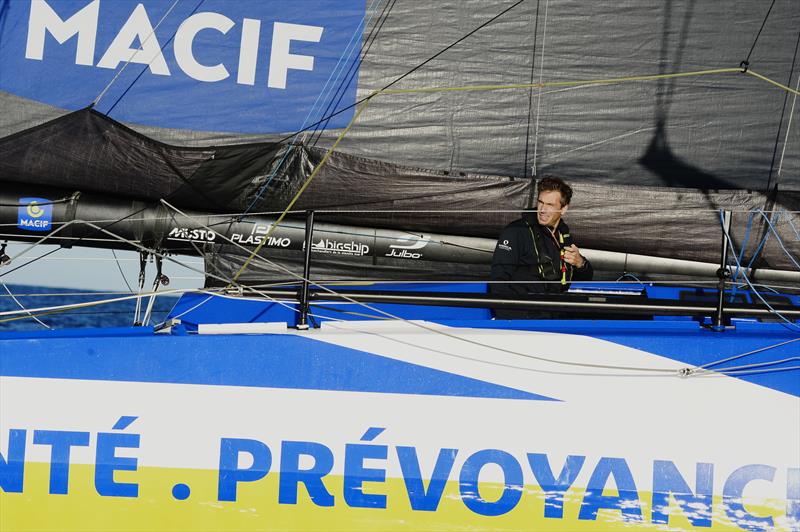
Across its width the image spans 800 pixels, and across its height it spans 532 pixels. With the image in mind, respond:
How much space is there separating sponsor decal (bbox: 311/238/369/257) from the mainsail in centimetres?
8

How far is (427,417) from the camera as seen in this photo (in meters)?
2.38

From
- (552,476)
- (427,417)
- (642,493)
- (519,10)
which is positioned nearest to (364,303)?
(427,417)

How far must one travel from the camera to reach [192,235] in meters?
3.31

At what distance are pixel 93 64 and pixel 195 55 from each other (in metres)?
0.34

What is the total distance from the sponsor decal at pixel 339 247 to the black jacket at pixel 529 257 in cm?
55

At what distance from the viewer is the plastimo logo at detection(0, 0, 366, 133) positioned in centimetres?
318

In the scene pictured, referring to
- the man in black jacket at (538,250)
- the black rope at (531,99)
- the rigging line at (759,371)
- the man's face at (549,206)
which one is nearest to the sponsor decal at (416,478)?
the rigging line at (759,371)

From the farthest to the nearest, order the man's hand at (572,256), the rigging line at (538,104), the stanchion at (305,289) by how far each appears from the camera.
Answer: the rigging line at (538,104) < the man's hand at (572,256) < the stanchion at (305,289)

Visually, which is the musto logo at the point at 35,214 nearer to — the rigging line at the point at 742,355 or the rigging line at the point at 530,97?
the rigging line at the point at 530,97

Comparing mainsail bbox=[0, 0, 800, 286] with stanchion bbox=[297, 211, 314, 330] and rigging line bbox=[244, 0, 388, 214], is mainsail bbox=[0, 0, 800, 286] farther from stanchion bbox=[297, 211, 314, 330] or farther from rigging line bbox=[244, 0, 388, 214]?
stanchion bbox=[297, 211, 314, 330]

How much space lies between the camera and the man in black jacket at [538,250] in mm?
2924

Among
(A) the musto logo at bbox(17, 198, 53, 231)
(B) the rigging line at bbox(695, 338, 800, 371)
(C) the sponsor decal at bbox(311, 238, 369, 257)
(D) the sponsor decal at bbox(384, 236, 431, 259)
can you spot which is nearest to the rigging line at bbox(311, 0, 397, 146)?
(C) the sponsor decal at bbox(311, 238, 369, 257)

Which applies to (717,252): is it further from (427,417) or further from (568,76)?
(427,417)

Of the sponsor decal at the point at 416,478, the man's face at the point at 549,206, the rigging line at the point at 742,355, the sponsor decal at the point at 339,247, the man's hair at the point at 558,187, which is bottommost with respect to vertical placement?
the sponsor decal at the point at 416,478
